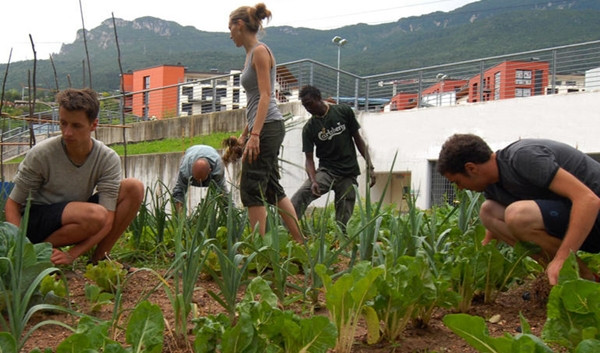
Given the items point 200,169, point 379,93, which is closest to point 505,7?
point 379,93

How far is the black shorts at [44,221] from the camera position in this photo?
3283 mm

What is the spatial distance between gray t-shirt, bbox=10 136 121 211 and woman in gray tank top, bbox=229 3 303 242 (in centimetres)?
75

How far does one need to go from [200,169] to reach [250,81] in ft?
4.18

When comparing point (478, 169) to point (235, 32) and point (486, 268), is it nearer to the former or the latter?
point (486, 268)

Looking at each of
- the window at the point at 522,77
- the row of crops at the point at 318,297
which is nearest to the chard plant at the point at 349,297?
the row of crops at the point at 318,297

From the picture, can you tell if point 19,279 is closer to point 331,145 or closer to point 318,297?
point 318,297

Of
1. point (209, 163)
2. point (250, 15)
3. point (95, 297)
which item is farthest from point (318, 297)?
point (209, 163)

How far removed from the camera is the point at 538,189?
281 centimetres

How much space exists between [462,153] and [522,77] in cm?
1133

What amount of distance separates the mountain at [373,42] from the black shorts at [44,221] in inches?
1548

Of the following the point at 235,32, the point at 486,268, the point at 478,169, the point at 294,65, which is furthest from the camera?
the point at 294,65

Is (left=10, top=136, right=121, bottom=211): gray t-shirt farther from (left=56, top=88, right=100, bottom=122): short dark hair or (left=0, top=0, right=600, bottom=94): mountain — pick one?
(left=0, top=0, right=600, bottom=94): mountain

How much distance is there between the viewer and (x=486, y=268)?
2607mm

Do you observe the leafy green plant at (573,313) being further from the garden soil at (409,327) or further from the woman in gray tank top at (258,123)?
the woman in gray tank top at (258,123)
